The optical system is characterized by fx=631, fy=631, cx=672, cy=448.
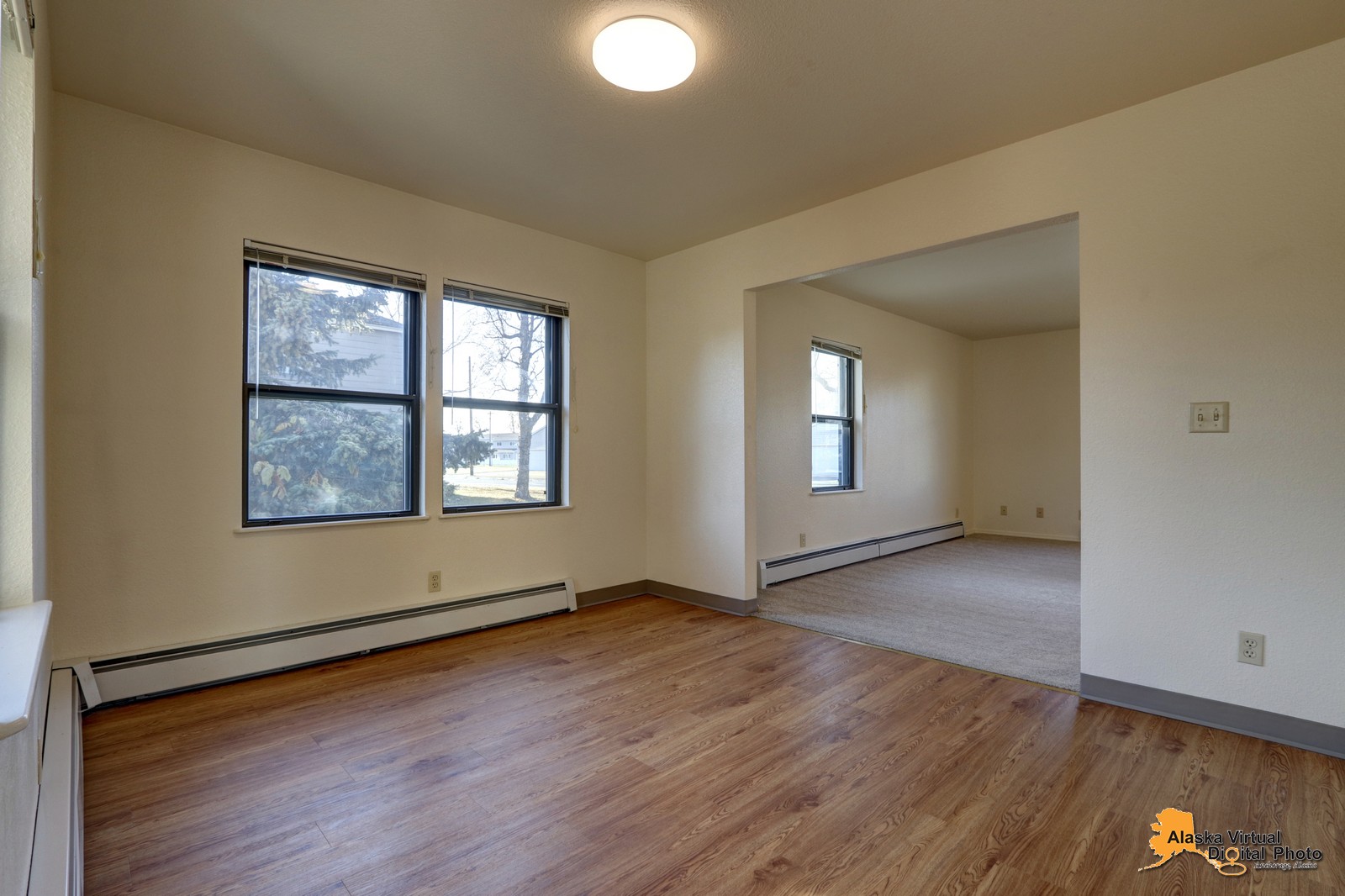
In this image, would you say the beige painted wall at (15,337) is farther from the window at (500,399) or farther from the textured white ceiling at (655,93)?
the window at (500,399)

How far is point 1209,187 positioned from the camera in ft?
8.16

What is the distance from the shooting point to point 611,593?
15.0 feet

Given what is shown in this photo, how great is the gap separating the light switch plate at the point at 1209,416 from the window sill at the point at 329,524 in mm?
3700

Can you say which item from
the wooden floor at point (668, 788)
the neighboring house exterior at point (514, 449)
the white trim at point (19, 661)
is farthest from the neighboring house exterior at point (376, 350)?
the white trim at point (19, 661)

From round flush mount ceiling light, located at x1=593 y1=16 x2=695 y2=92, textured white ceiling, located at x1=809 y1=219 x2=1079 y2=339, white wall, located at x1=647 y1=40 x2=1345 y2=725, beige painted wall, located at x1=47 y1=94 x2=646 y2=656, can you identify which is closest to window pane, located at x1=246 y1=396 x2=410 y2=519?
beige painted wall, located at x1=47 y1=94 x2=646 y2=656

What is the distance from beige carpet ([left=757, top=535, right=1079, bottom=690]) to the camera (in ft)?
11.0

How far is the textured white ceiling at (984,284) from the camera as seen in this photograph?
14.4ft

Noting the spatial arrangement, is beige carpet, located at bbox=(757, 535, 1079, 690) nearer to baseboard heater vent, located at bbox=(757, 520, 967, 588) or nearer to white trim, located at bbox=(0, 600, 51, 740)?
baseboard heater vent, located at bbox=(757, 520, 967, 588)

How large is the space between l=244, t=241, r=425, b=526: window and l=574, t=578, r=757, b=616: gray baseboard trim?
141 cm

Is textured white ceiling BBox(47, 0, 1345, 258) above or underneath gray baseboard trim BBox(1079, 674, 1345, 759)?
above

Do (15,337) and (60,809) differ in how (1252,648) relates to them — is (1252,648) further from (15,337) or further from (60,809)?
(15,337)

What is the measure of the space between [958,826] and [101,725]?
3.11 metres

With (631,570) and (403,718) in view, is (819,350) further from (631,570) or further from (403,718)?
(403,718)

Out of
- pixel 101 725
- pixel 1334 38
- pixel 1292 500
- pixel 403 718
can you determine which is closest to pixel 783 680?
pixel 403 718
